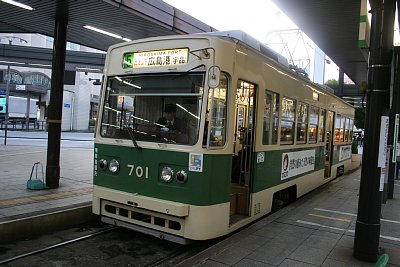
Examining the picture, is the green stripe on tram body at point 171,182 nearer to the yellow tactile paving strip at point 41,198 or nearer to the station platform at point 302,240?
the station platform at point 302,240

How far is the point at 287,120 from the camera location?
7.17m

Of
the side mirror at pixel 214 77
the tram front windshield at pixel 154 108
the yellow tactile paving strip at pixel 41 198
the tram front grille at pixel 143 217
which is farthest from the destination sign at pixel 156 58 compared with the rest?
the yellow tactile paving strip at pixel 41 198

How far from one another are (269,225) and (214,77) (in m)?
2.81

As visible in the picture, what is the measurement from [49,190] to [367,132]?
6.25 metres

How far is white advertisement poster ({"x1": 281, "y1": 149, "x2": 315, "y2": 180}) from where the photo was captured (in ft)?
23.9

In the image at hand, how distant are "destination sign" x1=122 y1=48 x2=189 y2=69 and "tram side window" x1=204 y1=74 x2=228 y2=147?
0.58 meters

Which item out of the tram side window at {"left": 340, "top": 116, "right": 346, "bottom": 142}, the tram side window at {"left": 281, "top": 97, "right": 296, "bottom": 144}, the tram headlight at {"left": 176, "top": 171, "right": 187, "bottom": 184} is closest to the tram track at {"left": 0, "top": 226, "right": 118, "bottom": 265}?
the tram headlight at {"left": 176, "top": 171, "right": 187, "bottom": 184}

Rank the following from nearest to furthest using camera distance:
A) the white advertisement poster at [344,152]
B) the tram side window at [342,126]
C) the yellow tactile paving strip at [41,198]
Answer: the yellow tactile paving strip at [41,198] < the tram side window at [342,126] < the white advertisement poster at [344,152]

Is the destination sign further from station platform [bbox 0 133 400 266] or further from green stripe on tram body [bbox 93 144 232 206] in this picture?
station platform [bbox 0 133 400 266]

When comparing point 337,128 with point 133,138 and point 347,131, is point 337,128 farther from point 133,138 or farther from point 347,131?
point 133,138

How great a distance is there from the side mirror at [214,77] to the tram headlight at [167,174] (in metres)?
1.24

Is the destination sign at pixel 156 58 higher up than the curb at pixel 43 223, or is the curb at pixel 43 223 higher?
the destination sign at pixel 156 58

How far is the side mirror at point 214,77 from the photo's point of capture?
462 cm

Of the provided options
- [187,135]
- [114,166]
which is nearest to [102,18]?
[114,166]
